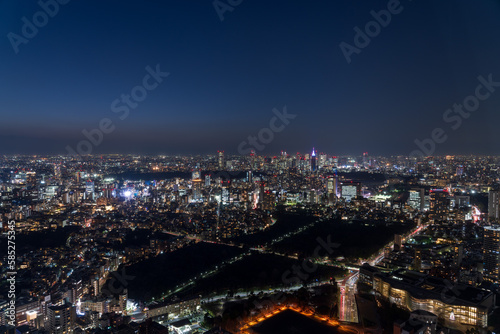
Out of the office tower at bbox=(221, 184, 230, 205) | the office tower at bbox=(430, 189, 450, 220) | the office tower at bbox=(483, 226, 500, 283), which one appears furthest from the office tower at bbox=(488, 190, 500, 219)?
the office tower at bbox=(221, 184, 230, 205)

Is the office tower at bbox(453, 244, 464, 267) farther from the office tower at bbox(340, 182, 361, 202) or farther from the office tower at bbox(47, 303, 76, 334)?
the office tower at bbox(340, 182, 361, 202)

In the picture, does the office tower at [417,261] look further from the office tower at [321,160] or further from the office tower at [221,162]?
the office tower at [321,160]

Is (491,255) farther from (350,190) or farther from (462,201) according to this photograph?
(350,190)

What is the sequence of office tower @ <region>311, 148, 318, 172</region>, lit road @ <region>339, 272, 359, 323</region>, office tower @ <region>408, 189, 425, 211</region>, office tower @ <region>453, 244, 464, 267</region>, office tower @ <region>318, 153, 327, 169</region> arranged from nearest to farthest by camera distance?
lit road @ <region>339, 272, 359, 323</region> < office tower @ <region>453, 244, 464, 267</region> < office tower @ <region>408, 189, 425, 211</region> < office tower @ <region>311, 148, 318, 172</region> < office tower @ <region>318, 153, 327, 169</region>

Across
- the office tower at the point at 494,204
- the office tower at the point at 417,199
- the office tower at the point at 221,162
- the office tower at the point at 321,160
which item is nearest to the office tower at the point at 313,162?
the office tower at the point at 321,160

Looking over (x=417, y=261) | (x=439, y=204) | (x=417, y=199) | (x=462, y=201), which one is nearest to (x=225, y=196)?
(x=417, y=199)

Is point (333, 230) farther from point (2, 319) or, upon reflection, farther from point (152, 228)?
point (2, 319)

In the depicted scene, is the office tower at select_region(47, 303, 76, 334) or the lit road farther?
the lit road
